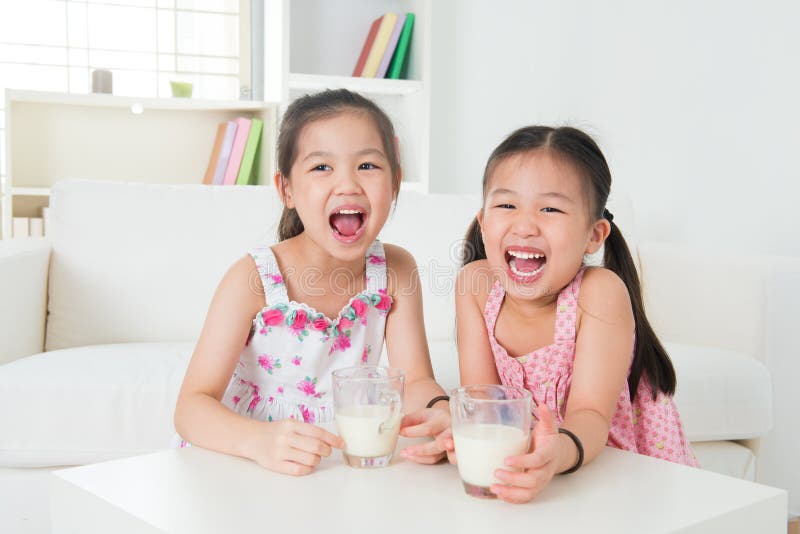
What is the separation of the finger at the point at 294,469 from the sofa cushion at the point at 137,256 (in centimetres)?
125

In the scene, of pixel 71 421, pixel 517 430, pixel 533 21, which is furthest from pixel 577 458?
pixel 533 21

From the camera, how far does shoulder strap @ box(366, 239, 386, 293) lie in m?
1.32

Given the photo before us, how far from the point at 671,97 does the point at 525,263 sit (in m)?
1.72

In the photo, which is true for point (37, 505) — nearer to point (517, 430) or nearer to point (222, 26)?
point (517, 430)

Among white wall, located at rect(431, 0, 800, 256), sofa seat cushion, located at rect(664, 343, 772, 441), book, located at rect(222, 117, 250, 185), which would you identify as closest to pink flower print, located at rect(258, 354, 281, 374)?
sofa seat cushion, located at rect(664, 343, 772, 441)

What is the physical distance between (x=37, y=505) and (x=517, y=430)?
1.23 metres

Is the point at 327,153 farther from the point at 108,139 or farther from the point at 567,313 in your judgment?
the point at 108,139

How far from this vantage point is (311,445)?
854 mm

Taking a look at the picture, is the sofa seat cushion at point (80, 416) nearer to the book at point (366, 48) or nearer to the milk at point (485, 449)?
the milk at point (485, 449)

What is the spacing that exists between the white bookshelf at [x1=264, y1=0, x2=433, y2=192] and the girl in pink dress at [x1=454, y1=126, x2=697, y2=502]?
88.6 inches

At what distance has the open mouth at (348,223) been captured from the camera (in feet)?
3.84

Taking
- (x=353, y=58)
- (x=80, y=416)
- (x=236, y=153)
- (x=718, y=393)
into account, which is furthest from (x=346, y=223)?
(x=353, y=58)

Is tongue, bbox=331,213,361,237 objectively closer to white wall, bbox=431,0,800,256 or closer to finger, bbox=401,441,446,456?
finger, bbox=401,441,446,456

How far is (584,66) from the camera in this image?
10.1ft
